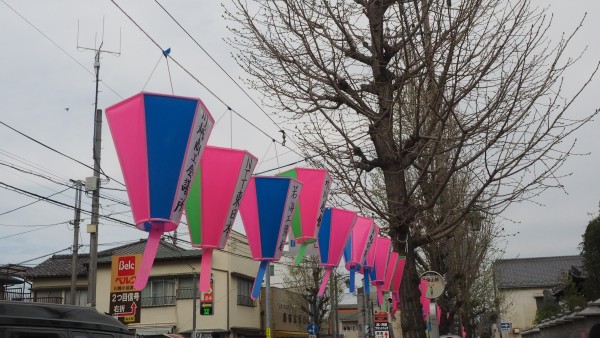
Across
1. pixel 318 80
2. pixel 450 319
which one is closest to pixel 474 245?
pixel 450 319

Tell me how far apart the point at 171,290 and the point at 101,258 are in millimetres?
5176

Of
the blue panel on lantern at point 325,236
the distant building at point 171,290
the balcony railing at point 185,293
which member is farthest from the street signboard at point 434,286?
the balcony railing at point 185,293

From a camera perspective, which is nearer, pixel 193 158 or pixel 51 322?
pixel 193 158

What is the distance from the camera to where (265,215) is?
6836mm

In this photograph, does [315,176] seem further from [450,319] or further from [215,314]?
[215,314]

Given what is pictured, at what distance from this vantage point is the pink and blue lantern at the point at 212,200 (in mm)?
5730

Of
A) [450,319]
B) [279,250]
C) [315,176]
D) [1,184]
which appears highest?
[1,184]

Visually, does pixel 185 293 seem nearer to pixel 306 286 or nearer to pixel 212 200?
pixel 306 286

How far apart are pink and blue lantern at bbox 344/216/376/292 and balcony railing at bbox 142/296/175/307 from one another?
25.6 m

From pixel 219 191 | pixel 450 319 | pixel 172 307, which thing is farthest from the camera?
pixel 172 307

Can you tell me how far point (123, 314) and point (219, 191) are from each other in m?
16.8

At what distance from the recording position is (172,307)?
33.0 metres

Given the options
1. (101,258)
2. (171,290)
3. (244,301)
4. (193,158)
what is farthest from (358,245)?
(101,258)

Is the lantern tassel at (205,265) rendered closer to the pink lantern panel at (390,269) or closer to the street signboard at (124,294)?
the pink lantern panel at (390,269)
